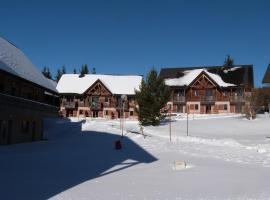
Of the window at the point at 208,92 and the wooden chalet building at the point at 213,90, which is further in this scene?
the window at the point at 208,92

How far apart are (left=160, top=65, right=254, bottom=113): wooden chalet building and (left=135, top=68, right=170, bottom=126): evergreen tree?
18770mm

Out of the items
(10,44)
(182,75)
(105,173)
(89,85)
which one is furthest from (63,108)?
(105,173)

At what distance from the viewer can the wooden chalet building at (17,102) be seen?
27.6 metres

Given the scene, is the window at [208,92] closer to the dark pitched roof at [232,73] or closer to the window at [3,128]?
the dark pitched roof at [232,73]

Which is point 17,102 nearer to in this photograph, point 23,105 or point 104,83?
point 23,105

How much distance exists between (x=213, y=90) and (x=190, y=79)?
492cm

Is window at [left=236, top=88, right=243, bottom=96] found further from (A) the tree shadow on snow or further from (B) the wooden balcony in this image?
(A) the tree shadow on snow

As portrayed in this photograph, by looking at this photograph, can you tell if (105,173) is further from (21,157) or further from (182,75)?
(182,75)

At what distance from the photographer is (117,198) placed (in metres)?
10.5

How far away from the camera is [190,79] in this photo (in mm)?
67250

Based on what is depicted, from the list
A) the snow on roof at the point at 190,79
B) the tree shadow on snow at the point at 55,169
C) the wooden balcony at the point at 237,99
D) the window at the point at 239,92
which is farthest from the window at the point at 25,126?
the window at the point at 239,92

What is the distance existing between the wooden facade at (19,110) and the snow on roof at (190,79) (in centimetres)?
3396

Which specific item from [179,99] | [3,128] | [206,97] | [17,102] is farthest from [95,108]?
[3,128]

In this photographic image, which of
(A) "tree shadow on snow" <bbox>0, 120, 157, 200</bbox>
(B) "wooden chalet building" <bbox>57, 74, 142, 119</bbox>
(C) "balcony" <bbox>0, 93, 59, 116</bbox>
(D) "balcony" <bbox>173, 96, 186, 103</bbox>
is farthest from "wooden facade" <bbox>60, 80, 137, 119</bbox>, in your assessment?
(A) "tree shadow on snow" <bbox>0, 120, 157, 200</bbox>
